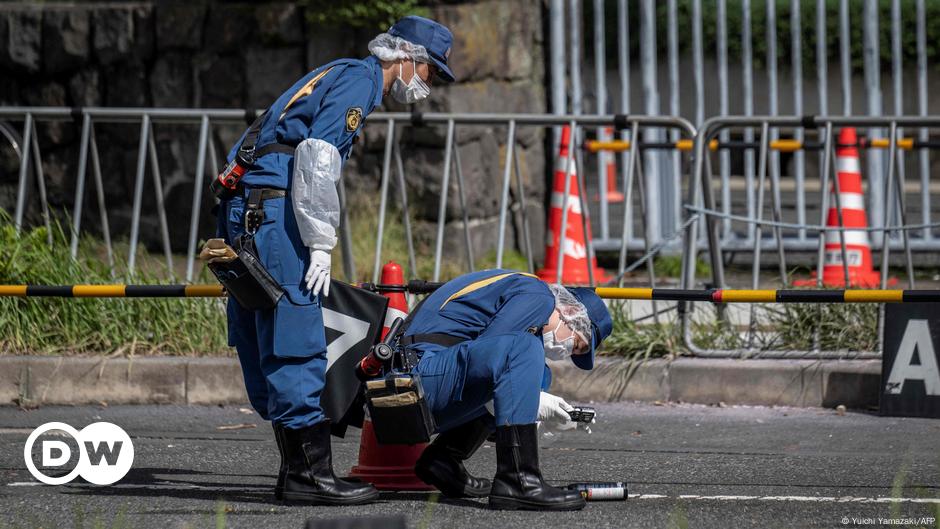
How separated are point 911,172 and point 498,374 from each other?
1144 centimetres

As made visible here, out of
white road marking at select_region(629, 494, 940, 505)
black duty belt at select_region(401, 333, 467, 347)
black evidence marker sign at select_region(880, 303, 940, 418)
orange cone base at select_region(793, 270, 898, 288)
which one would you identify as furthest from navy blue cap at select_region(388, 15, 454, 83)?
orange cone base at select_region(793, 270, 898, 288)

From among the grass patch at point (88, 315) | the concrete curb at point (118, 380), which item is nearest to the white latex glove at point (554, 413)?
the concrete curb at point (118, 380)

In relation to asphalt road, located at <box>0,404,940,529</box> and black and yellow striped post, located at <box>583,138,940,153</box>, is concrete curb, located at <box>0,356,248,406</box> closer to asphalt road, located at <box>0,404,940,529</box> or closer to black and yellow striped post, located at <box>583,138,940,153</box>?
asphalt road, located at <box>0,404,940,529</box>

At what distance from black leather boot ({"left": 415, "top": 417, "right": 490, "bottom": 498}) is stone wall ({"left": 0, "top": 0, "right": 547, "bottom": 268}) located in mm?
4178

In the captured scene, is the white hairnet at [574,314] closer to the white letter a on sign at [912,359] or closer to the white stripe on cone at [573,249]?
the white letter a on sign at [912,359]

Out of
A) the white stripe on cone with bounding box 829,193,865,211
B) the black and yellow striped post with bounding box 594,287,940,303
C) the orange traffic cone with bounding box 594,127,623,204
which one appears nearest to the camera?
the black and yellow striped post with bounding box 594,287,940,303

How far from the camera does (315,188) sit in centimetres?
469

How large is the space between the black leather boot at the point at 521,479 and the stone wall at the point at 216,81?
4.49 metres

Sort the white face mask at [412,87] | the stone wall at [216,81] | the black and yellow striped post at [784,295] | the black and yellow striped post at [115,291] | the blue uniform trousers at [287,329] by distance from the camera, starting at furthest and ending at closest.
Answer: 1. the stone wall at [216,81]
2. the black and yellow striped post at [115,291]
3. the black and yellow striped post at [784,295]
4. the white face mask at [412,87]
5. the blue uniform trousers at [287,329]

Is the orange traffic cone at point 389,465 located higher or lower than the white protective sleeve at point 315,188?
lower

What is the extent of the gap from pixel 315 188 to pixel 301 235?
0.58 ft

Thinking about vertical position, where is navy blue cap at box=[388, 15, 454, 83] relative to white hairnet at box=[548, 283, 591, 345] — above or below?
above

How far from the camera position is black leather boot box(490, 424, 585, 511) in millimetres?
4789

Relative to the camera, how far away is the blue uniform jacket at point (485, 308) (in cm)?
489
